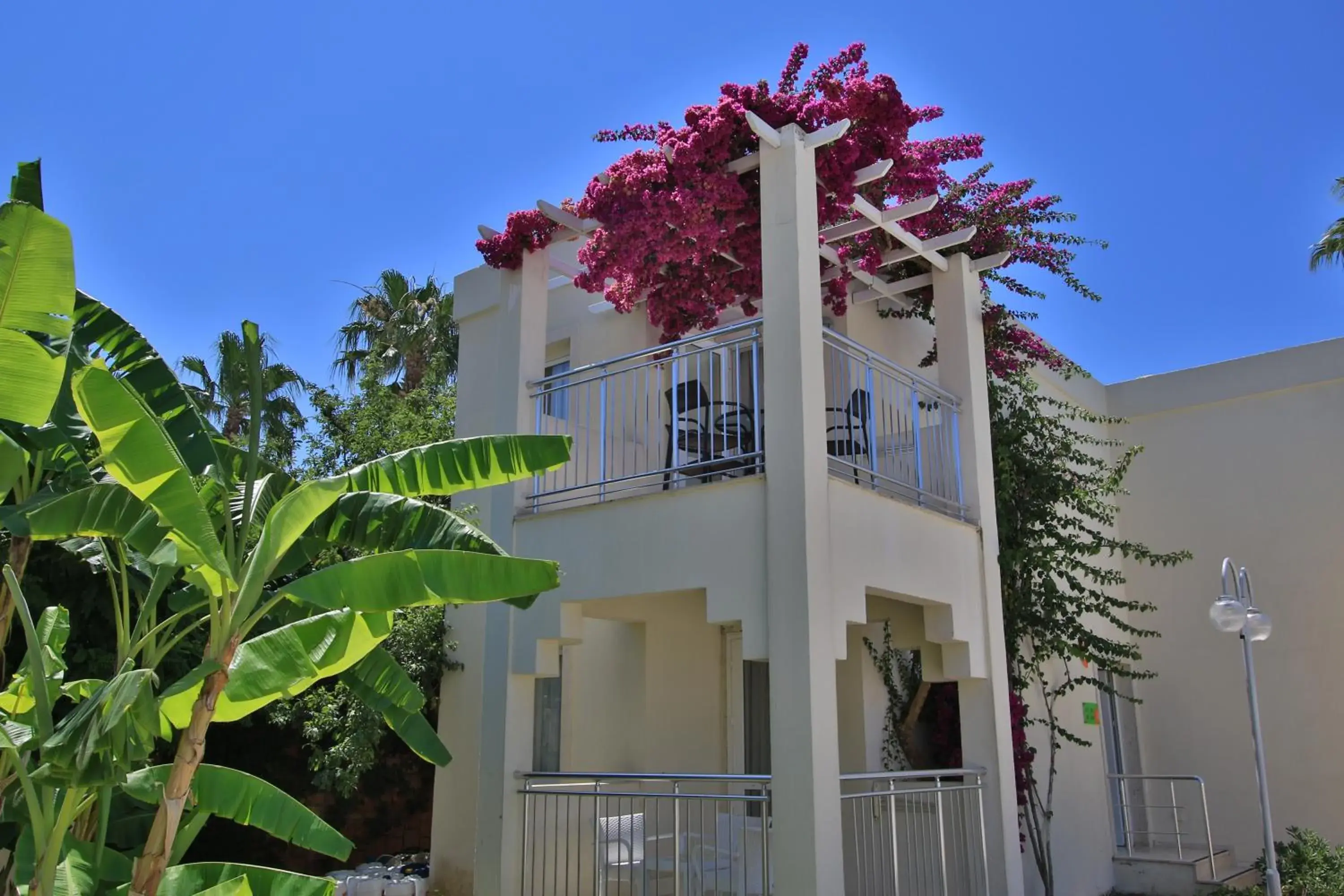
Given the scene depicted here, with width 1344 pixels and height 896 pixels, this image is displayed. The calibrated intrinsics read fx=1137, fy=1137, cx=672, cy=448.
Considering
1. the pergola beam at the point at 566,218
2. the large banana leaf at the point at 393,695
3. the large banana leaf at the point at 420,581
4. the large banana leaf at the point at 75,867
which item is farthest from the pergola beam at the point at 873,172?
the large banana leaf at the point at 75,867

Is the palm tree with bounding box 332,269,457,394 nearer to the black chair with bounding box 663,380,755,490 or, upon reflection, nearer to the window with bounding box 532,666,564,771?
the window with bounding box 532,666,564,771

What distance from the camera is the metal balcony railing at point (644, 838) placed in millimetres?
8094

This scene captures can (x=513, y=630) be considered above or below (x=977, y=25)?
below

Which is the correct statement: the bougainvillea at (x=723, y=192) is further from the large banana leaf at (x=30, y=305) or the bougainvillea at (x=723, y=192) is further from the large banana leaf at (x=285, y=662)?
the large banana leaf at (x=30, y=305)

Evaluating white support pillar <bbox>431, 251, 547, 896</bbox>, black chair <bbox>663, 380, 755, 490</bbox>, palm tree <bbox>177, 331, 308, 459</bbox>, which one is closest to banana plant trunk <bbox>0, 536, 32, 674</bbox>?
white support pillar <bbox>431, 251, 547, 896</bbox>

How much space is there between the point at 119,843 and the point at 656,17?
25.4ft

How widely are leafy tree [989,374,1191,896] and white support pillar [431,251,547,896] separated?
4.94m

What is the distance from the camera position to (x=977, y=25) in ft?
33.8

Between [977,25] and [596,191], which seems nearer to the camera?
[596,191]

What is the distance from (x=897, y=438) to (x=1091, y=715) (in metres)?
4.81

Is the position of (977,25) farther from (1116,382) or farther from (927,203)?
(1116,382)

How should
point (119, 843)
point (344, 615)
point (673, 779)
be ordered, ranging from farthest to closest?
point (673, 779)
point (119, 843)
point (344, 615)

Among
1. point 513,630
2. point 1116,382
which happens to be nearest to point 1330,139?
point 1116,382

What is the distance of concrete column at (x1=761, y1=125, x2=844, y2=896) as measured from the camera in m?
7.46
